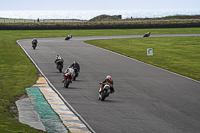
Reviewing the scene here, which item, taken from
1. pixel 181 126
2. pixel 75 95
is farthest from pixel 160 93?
pixel 181 126

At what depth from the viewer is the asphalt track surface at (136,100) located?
38.6 feet

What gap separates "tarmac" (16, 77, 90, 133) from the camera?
1157 cm

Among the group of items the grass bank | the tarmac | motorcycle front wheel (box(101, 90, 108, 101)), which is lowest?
the tarmac

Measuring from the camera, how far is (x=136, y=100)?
50.9 ft

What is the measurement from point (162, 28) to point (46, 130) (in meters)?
83.3

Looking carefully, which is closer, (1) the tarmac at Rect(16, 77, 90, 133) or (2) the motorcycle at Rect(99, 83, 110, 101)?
(1) the tarmac at Rect(16, 77, 90, 133)

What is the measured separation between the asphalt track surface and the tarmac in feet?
1.54

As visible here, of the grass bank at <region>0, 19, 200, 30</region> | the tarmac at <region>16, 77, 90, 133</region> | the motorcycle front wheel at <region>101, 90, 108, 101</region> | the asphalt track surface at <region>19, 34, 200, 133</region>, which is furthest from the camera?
the grass bank at <region>0, 19, 200, 30</region>

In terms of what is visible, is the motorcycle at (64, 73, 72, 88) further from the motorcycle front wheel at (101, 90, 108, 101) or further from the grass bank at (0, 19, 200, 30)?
the grass bank at (0, 19, 200, 30)

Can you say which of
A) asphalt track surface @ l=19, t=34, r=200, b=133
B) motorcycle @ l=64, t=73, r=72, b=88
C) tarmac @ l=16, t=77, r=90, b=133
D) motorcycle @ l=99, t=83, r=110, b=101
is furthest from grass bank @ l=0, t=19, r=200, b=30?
motorcycle @ l=99, t=83, r=110, b=101

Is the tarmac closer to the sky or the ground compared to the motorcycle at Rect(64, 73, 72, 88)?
closer to the ground

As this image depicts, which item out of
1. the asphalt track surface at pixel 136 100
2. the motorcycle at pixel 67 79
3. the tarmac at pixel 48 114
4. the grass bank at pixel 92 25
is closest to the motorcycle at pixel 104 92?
the asphalt track surface at pixel 136 100

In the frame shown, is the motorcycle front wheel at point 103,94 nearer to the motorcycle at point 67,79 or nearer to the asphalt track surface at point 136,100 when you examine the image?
the asphalt track surface at point 136,100

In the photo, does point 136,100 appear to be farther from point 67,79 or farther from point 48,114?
point 67,79
